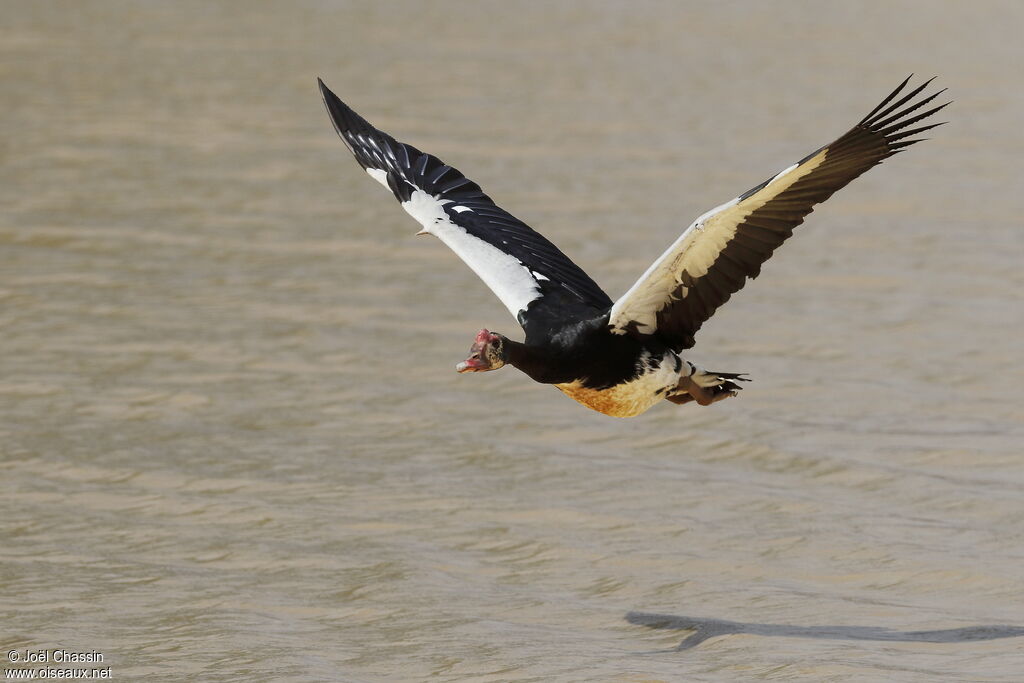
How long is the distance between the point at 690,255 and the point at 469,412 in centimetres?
345

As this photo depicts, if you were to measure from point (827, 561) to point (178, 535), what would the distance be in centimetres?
285

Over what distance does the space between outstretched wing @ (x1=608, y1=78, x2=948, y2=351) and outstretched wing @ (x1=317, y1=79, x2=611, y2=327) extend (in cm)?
39

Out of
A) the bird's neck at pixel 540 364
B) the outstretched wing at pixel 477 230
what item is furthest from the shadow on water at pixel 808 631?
the outstretched wing at pixel 477 230

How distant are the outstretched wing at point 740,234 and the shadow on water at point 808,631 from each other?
1.19 meters

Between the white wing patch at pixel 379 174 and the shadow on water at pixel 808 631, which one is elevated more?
the white wing patch at pixel 379 174

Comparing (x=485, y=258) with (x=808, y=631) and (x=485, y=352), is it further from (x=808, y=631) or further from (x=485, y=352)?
(x=808, y=631)

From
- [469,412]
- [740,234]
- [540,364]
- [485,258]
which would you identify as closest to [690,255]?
[740,234]

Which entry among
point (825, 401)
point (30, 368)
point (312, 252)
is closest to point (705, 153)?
point (312, 252)

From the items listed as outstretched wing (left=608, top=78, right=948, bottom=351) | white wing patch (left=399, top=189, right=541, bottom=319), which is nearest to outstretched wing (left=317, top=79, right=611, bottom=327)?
white wing patch (left=399, top=189, right=541, bottom=319)

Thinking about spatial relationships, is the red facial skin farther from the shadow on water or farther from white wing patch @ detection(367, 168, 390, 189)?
white wing patch @ detection(367, 168, 390, 189)

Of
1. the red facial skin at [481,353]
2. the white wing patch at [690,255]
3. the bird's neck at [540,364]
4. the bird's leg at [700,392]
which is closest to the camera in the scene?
the white wing patch at [690,255]

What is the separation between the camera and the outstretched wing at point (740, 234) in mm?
5848

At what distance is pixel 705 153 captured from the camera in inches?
598

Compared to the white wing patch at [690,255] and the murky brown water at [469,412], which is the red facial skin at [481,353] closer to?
the white wing patch at [690,255]
